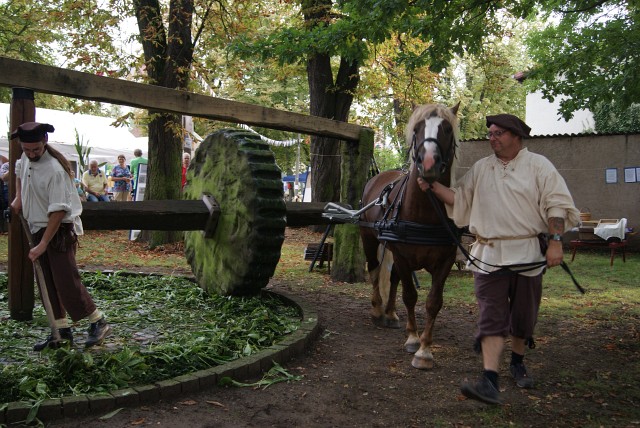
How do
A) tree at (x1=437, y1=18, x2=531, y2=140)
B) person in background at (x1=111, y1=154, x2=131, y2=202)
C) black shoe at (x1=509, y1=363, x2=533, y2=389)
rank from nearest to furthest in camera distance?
black shoe at (x1=509, y1=363, x2=533, y2=389) → person in background at (x1=111, y1=154, x2=131, y2=202) → tree at (x1=437, y1=18, x2=531, y2=140)

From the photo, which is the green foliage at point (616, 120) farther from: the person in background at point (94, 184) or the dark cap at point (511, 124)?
the dark cap at point (511, 124)

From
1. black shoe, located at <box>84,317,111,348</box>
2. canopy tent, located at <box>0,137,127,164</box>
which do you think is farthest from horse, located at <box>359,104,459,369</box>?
canopy tent, located at <box>0,137,127,164</box>

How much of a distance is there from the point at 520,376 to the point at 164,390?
2.59m

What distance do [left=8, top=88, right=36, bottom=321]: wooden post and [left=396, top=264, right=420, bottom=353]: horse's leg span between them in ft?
11.1

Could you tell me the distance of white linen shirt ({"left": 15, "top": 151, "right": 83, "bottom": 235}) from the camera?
4961mm

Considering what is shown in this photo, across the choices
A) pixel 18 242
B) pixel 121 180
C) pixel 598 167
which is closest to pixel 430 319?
pixel 18 242

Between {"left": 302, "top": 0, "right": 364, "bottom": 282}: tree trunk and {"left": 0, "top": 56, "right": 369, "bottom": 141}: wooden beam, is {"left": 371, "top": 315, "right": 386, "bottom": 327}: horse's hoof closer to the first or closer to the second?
{"left": 0, "top": 56, "right": 369, "bottom": 141}: wooden beam

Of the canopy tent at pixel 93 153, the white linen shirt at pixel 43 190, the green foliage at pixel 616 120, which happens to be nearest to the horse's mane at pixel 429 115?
the white linen shirt at pixel 43 190

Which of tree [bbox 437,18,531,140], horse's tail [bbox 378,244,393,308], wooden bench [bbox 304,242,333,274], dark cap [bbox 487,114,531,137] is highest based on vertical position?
tree [bbox 437,18,531,140]

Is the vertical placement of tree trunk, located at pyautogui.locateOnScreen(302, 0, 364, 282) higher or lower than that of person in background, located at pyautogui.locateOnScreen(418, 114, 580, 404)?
higher

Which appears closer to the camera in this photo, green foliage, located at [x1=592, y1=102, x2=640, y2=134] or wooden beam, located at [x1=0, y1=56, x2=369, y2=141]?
wooden beam, located at [x1=0, y1=56, x2=369, y2=141]

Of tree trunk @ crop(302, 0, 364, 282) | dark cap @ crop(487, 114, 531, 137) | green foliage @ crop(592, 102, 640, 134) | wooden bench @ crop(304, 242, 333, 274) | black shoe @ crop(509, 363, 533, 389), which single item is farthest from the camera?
green foliage @ crop(592, 102, 640, 134)

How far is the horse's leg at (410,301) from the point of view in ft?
18.1

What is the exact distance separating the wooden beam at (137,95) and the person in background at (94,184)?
938 centimetres
